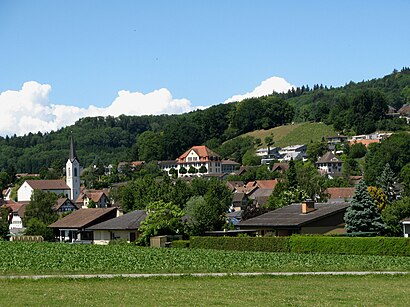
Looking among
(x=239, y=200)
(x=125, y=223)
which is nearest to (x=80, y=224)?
(x=125, y=223)

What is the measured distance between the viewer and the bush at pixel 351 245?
43.4m

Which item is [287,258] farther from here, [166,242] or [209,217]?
[209,217]

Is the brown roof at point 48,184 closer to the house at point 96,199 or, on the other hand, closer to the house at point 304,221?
the house at point 96,199

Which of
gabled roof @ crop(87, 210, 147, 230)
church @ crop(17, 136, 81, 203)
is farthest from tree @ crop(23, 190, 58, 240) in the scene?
church @ crop(17, 136, 81, 203)

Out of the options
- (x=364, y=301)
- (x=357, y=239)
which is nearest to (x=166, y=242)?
(x=357, y=239)

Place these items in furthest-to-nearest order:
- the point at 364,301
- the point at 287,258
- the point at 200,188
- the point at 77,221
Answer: the point at 200,188 < the point at 77,221 < the point at 287,258 < the point at 364,301

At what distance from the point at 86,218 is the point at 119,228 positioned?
10466mm

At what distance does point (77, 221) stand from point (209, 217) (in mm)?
17399

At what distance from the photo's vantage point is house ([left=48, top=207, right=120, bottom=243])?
74.8m

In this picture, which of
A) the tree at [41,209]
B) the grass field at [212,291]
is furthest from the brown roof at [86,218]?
the grass field at [212,291]

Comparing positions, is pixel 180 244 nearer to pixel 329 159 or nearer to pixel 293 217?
pixel 293 217

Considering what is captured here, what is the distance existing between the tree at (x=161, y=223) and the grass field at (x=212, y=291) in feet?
105

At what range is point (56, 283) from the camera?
86.2 ft

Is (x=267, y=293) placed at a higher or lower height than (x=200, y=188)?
lower
